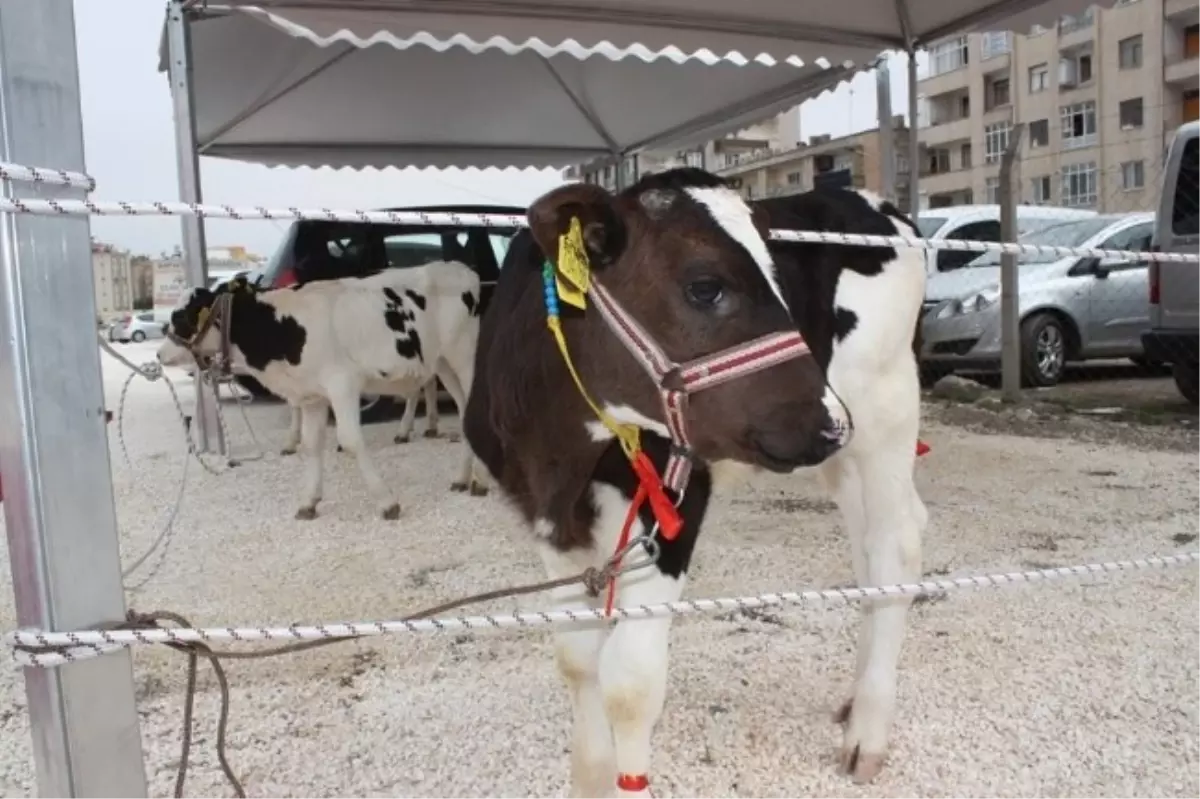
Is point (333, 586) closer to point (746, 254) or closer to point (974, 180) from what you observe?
point (746, 254)

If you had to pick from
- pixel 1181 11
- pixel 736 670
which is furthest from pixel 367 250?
pixel 1181 11

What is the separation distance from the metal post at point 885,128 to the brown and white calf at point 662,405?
15.1 feet

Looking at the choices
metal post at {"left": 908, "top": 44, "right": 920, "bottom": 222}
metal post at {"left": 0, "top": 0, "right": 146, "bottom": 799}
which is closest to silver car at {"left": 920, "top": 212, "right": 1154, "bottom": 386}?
metal post at {"left": 908, "top": 44, "right": 920, "bottom": 222}

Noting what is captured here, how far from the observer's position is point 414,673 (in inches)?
127

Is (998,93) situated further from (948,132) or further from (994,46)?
(948,132)

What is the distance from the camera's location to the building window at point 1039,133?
40.6 m

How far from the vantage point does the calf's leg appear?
254 cm

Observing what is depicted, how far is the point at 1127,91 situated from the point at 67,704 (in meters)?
41.9

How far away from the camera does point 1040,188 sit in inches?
1559

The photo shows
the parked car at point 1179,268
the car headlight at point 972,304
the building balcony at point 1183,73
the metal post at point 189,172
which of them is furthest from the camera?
the building balcony at point 1183,73

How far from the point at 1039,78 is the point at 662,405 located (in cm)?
4555

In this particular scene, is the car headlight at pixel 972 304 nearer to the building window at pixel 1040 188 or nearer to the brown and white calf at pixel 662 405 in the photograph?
the brown and white calf at pixel 662 405

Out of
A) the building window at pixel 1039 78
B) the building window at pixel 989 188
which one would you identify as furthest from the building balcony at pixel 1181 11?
the building window at pixel 989 188

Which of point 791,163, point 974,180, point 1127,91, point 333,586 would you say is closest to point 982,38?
point 974,180
